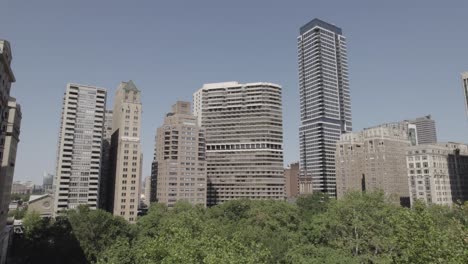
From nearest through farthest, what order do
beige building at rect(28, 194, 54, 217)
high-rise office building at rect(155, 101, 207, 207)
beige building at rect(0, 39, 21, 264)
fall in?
1. beige building at rect(0, 39, 21, 264)
2. beige building at rect(28, 194, 54, 217)
3. high-rise office building at rect(155, 101, 207, 207)

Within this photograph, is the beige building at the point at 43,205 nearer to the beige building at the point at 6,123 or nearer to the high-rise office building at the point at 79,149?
the high-rise office building at the point at 79,149

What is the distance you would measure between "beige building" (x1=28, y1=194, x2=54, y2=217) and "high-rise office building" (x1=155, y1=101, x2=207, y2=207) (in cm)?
5374

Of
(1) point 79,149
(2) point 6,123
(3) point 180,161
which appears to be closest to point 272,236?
(2) point 6,123

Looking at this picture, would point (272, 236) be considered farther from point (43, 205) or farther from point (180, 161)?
point (43, 205)

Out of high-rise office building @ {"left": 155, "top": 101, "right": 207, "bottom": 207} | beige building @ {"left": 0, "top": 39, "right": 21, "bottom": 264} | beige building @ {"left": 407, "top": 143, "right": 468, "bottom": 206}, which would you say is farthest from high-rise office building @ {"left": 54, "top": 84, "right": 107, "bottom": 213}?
beige building @ {"left": 407, "top": 143, "right": 468, "bottom": 206}

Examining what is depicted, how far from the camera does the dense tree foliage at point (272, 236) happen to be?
35.3m

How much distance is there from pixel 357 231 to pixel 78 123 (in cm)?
15266

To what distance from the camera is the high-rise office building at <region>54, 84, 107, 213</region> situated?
16025 cm

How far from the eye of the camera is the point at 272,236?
7362 cm

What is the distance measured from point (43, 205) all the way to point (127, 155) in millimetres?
47319

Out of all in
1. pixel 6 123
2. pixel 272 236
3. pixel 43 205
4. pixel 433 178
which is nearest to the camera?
pixel 6 123

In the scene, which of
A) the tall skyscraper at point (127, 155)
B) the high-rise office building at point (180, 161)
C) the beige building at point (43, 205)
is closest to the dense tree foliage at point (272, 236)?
the tall skyscraper at point (127, 155)

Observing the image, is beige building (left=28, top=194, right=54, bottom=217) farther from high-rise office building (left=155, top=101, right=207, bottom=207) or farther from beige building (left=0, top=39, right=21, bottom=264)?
beige building (left=0, top=39, right=21, bottom=264)

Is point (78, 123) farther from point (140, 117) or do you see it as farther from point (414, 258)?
point (414, 258)
